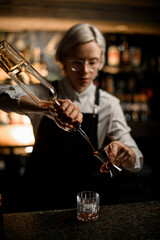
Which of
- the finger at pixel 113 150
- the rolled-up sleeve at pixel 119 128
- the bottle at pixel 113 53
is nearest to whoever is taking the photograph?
the finger at pixel 113 150

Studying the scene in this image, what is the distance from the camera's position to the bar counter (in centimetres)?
88

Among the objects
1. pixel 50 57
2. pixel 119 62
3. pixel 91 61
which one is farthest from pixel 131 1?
pixel 91 61

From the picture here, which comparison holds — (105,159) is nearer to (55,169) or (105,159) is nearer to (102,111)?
(55,169)

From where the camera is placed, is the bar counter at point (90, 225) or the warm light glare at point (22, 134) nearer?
the bar counter at point (90, 225)

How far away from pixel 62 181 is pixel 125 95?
2572mm

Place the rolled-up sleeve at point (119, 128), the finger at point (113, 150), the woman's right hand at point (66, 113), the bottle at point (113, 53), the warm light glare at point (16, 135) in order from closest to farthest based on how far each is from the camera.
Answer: the woman's right hand at point (66, 113), the finger at point (113, 150), the rolled-up sleeve at point (119, 128), the warm light glare at point (16, 135), the bottle at point (113, 53)

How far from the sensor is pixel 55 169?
62.7 inches

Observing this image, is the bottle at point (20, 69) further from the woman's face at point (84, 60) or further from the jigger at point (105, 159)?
the woman's face at point (84, 60)

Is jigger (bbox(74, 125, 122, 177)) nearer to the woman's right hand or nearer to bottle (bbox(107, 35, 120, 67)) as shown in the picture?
the woman's right hand

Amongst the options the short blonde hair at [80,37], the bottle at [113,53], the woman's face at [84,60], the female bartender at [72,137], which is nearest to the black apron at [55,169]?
the female bartender at [72,137]

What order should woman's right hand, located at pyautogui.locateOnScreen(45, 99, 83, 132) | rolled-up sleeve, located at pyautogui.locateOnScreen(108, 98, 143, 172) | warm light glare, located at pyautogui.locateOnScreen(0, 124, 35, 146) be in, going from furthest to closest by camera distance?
1. warm light glare, located at pyautogui.locateOnScreen(0, 124, 35, 146)
2. rolled-up sleeve, located at pyautogui.locateOnScreen(108, 98, 143, 172)
3. woman's right hand, located at pyautogui.locateOnScreen(45, 99, 83, 132)

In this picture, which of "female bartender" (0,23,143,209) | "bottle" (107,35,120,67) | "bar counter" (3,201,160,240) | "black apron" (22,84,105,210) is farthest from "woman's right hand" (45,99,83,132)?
"bottle" (107,35,120,67)

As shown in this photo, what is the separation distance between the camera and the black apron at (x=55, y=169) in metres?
1.56

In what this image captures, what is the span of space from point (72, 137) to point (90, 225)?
0.76 m
